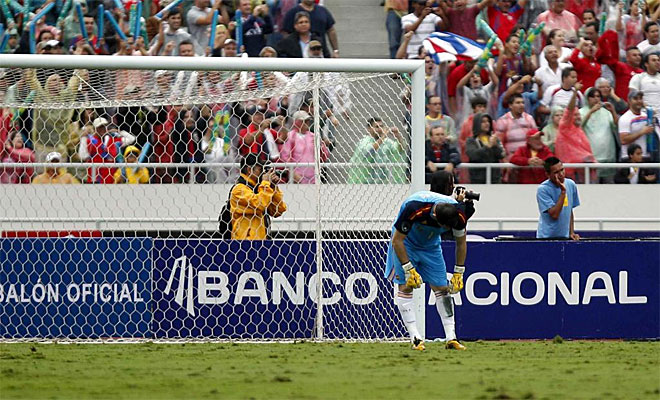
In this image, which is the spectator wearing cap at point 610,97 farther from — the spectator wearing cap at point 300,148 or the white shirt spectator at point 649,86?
the spectator wearing cap at point 300,148

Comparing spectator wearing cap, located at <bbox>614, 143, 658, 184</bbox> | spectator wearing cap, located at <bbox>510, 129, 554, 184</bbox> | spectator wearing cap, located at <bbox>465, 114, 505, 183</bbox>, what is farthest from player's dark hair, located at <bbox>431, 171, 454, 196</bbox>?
spectator wearing cap, located at <bbox>614, 143, 658, 184</bbox>

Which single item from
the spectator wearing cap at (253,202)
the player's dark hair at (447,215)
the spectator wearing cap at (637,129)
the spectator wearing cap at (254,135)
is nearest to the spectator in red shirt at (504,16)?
the spectator wearing cap at (637,129)

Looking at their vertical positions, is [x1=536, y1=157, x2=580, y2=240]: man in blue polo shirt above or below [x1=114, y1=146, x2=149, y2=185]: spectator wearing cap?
below

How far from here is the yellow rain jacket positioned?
12125 millimetres

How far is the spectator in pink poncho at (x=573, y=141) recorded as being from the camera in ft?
55.1

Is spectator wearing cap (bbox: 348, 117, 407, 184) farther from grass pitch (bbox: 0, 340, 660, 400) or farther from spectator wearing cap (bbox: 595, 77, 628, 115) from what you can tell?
spectator wearing cap (bbox: 595, 77, 628, 115)

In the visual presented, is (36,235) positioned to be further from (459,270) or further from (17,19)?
(459,270)

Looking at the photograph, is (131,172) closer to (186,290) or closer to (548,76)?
(186,290)

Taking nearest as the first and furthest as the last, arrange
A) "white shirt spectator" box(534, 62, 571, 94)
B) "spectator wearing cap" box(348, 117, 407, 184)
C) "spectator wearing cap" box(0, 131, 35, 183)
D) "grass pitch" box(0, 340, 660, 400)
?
"grass pitch" box(0, 340, 660, 400) < "spectator wearing cap" box(348, 117, 407, 184) < "spectator wearing cap" box(0, 131, 35, 183) < "white shirt spectator" box(534, 62, 571, 94)

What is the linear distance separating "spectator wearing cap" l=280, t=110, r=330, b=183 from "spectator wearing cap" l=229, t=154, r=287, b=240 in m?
0.73

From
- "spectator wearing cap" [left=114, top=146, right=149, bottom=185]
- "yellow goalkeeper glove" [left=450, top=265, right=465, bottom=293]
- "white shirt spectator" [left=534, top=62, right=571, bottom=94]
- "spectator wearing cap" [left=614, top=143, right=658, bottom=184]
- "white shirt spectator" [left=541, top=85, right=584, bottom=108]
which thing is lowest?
"yellow goalkeeper glove" [left=450, top=265, right=465, bottom=293]

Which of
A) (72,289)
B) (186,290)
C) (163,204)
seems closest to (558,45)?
(163,204)

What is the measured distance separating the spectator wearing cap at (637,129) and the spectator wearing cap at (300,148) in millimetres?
5498

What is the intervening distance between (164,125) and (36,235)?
1869mm
